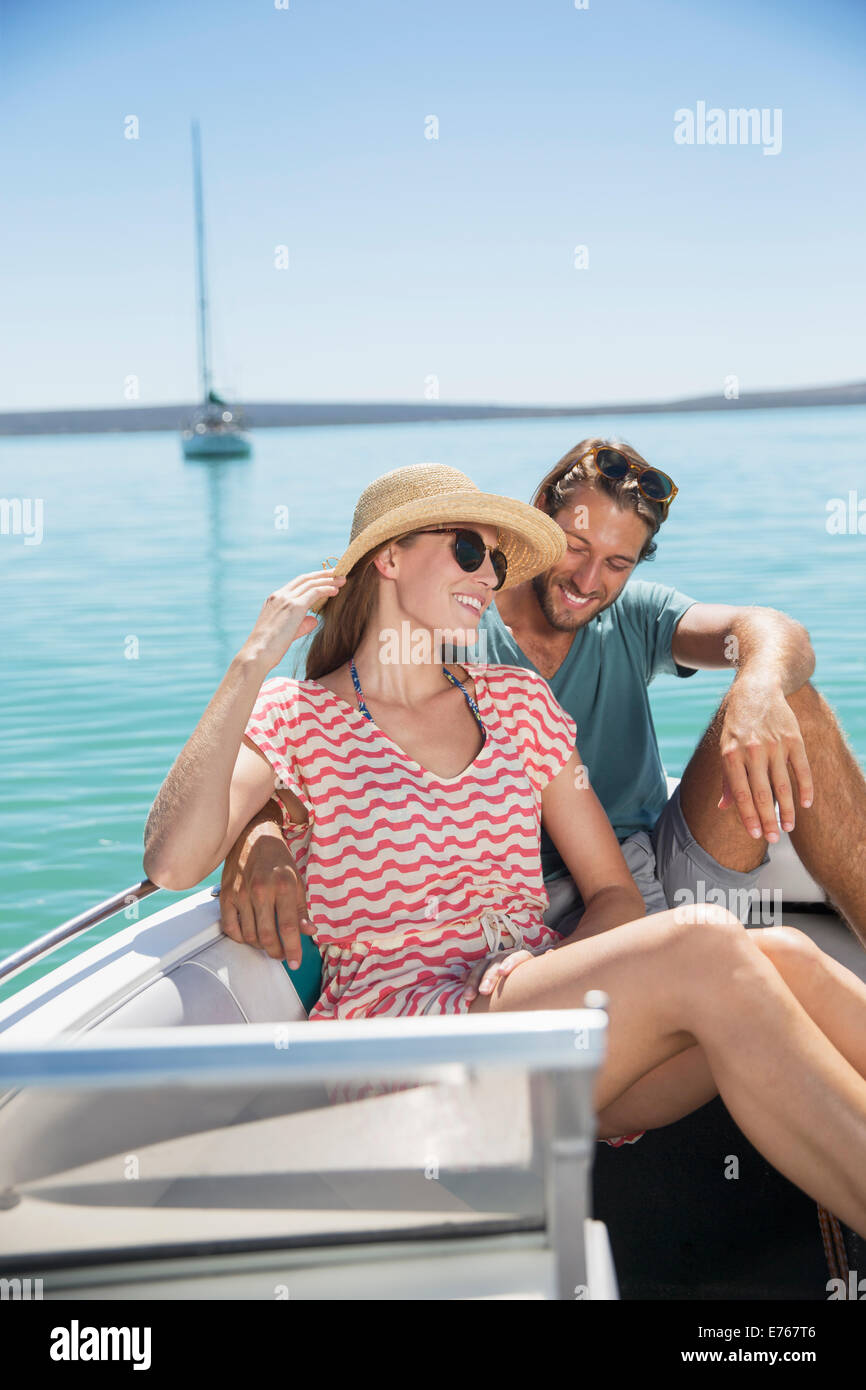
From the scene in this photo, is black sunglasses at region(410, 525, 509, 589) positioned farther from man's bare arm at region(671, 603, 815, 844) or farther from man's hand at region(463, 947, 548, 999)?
man's hand at region(463, 947, 548, 999)

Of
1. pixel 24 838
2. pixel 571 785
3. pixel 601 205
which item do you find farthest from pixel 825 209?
pixel 571 785

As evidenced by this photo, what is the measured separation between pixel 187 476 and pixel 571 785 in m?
31.6

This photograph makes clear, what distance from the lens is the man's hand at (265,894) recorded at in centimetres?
181

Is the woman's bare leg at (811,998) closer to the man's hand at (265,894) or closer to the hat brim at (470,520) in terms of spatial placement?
the man's hand at (265,894)

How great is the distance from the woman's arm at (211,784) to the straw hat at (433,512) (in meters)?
0.18

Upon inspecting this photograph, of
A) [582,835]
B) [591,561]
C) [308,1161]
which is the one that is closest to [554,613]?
[591,561]

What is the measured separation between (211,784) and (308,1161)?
0.74 m

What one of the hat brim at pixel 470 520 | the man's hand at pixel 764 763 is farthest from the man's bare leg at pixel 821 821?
the hat brim at pixel 470 520

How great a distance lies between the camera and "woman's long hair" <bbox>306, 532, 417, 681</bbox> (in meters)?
2.07

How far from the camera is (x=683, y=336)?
32.6 metres

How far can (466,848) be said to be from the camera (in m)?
1.89

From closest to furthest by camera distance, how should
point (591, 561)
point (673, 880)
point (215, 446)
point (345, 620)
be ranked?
1. point (345, 620)
2. point (673, 880)
3. point (591, 561)
4. point (215, 446)

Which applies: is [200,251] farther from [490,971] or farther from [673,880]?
[490,971]

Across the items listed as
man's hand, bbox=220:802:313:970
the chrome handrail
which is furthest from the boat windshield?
man's hand, bbox=220:802:313:970
